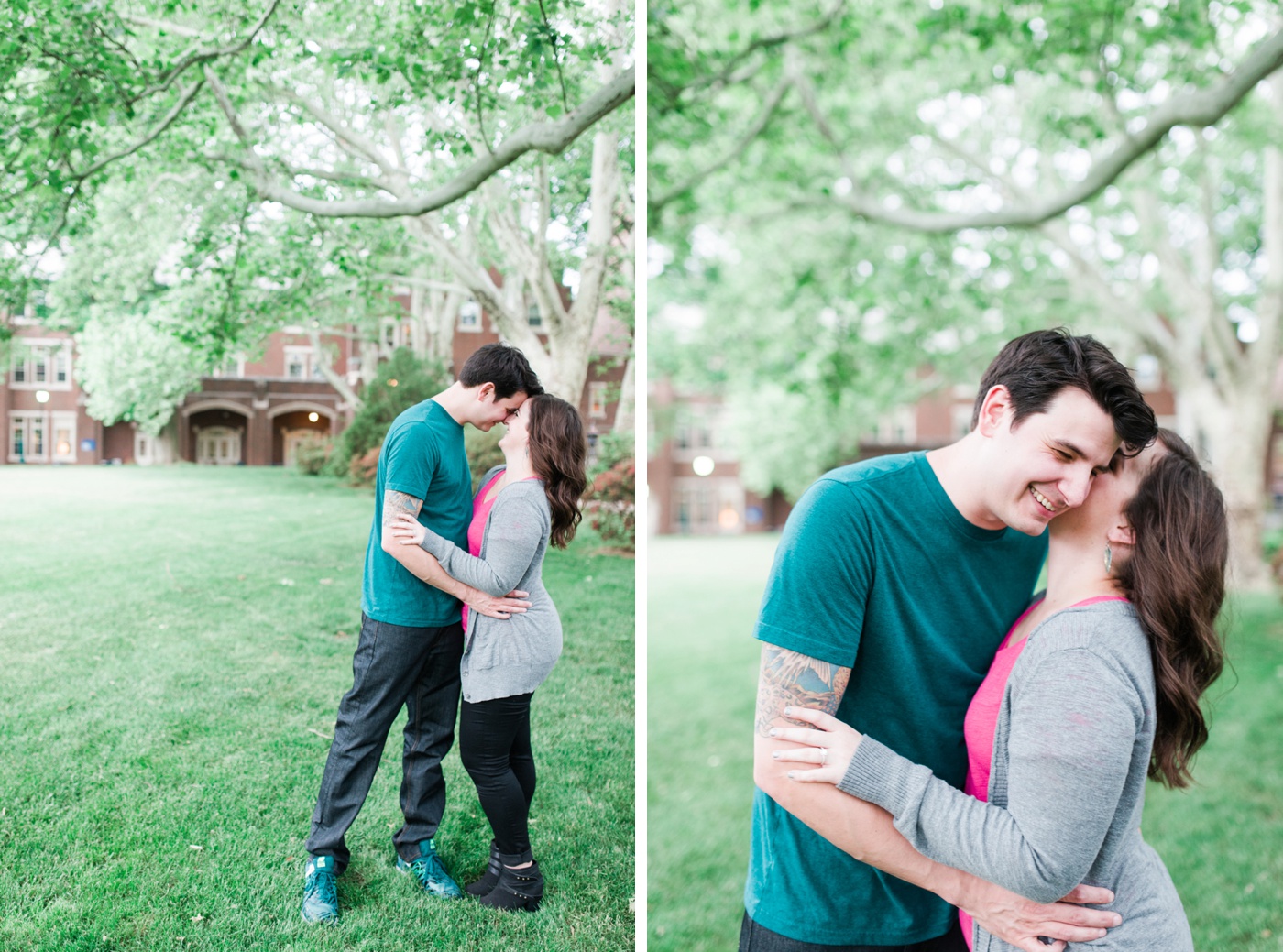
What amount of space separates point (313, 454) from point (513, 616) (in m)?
0.77

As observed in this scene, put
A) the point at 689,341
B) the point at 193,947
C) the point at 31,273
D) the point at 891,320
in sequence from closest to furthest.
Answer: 1. the point at 193,947
2. the point at 31,273
3. the point at 891,320
4. the point at 689,341

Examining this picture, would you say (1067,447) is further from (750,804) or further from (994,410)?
(750,804)

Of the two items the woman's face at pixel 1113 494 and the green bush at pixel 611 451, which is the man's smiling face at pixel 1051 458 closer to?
the woman's face at pixel 1113 494

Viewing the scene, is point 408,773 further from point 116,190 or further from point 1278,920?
point 1278,920

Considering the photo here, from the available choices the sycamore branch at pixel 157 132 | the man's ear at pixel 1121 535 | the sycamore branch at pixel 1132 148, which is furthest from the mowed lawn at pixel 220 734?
the sycamore branch at pixel 1132 148

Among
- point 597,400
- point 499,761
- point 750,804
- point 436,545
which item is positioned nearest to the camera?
point 436,545

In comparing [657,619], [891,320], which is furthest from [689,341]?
[657,619]

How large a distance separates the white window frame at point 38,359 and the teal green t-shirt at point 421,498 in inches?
34.0

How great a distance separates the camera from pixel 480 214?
8.45 ft

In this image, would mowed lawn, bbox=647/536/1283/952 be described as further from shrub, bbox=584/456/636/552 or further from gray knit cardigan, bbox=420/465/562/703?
shrub, bbox=584/456/636/552

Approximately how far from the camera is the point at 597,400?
8.54 feet

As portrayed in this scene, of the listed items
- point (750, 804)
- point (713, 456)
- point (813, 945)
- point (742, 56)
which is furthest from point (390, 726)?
point (713, 456)

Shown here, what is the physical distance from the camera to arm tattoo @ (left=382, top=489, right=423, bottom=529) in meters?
2.09

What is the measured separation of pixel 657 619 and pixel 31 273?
341 inches
